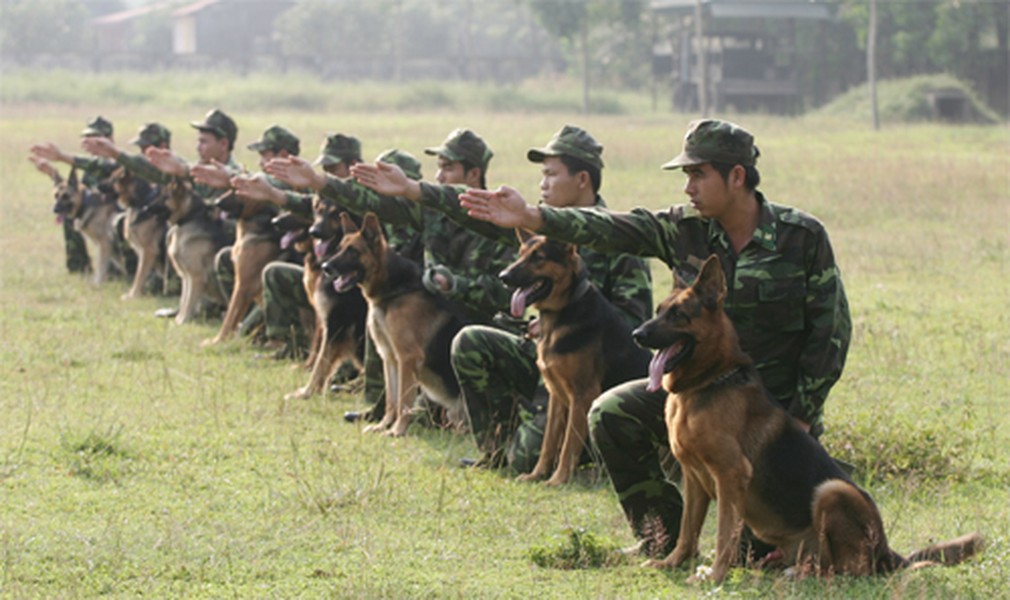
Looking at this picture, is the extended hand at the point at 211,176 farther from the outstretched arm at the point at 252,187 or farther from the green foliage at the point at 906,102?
the green foliage at the point at 906,102

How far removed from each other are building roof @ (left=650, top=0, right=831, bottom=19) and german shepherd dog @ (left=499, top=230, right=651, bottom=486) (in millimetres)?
48074

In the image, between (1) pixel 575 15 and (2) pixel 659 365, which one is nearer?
(2) pixel 659 365

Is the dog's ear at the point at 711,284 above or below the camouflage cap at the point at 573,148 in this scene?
below

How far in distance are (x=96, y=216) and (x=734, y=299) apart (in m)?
11.6

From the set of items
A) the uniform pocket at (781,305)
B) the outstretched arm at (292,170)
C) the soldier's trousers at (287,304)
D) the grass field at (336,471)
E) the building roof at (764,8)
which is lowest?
the grass field at (336,471)

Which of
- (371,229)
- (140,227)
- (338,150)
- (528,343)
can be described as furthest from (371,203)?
(140,227)

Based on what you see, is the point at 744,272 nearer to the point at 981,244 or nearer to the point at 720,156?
the point at 720,156

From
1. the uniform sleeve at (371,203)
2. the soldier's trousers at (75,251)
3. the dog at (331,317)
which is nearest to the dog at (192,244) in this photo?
the dog at (331,317)

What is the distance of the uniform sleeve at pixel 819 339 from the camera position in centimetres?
540

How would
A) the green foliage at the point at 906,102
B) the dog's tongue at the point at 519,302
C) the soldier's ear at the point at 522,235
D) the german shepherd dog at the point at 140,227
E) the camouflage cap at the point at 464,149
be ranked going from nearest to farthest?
the dog's tongue at the point at 519,302
the soldier's ear at the point at 522,235
the camouflage cap at the point at 464,149
the german shepherd dog at the point at 140,227
the green foliage at the point at 906,102

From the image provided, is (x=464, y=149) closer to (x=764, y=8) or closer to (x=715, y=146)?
(x=715, y=146)

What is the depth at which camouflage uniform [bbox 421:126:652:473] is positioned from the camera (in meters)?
7.37

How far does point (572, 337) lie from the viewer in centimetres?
701

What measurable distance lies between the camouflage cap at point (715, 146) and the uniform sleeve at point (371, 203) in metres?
2.92
